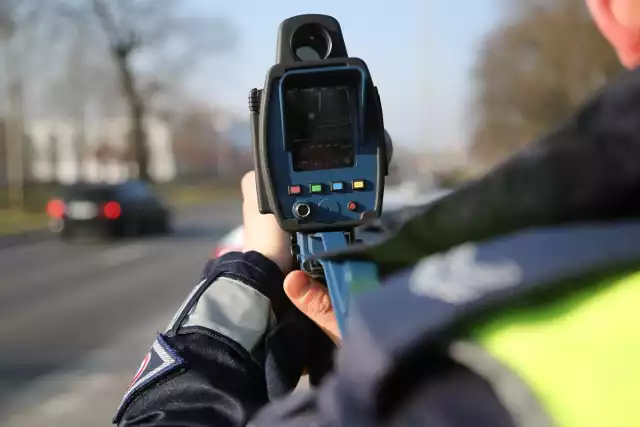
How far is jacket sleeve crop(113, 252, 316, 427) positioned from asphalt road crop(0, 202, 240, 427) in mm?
885

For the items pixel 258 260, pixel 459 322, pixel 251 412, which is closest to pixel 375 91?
pixel 258 260

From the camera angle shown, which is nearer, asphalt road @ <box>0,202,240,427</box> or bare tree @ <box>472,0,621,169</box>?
asphalt road @ <box>0,202,240,427</box>

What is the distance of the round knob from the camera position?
1.17 metres

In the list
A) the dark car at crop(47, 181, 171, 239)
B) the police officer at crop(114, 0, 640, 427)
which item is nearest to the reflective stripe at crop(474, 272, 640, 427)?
the police officer at crop(114, 0, 640, 427)

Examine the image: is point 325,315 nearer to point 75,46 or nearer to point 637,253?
point 637,253

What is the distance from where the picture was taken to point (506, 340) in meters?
0.65

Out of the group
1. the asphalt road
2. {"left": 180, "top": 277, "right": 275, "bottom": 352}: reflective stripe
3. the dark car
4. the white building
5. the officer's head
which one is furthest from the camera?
the white building

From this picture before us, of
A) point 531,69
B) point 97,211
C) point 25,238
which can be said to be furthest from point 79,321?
point 531,69

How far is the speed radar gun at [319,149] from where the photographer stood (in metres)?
1.16

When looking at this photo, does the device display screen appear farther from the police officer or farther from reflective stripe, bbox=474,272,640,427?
reflective stripe, bbox=474,272,640,427

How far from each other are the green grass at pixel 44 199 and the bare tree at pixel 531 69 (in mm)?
10246

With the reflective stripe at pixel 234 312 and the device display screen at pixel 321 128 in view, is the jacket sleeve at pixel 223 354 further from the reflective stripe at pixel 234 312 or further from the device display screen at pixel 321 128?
the device display screen at pixel 321 128

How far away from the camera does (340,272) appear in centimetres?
87

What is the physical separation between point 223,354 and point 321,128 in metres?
0.35
